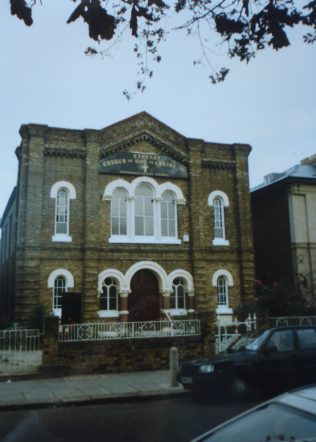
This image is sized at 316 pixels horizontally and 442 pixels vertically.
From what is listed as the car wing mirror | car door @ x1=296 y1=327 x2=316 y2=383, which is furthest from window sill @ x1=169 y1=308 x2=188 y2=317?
the car wing mirror

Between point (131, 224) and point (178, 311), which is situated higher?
point (131, 224)

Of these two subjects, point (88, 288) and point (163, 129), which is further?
point (163, 129)

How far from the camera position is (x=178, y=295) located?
22422 millimetres

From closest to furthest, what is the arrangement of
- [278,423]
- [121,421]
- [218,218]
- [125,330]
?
[278,423]
[121,421]
[125,330]
[218,218]

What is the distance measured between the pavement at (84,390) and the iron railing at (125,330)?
3.91 ft

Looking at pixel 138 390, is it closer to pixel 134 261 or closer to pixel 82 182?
pixel 134 261

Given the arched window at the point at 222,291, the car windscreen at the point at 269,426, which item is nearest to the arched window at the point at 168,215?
the arched window at the point at 222,291

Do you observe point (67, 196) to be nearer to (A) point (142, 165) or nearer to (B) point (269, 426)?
(A) point (142, 165)

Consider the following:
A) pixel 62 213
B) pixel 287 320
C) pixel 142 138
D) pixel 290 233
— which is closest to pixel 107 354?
pixel 287 320

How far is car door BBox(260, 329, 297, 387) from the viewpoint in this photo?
10.4 metres

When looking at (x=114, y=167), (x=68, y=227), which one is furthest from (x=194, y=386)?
(x=114, y=167)

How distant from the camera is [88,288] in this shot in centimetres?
2056

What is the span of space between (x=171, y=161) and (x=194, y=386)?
46.4 ft

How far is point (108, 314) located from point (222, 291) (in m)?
5.58
